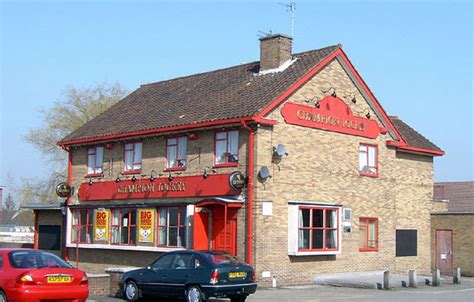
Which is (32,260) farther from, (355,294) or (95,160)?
(95,160)

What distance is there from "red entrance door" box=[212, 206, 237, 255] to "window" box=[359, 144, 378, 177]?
663 centimetres

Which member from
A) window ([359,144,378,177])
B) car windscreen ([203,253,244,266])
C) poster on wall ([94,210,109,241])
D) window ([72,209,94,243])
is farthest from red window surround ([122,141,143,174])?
car windscreen ([203,253,244,266])

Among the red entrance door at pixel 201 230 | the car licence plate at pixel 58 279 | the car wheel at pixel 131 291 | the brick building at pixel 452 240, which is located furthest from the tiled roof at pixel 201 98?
the car licence plate at pixel 58 279

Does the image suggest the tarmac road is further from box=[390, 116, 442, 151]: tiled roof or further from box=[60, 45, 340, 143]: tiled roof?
box=[390, 116, 442, 151]: tiled roof

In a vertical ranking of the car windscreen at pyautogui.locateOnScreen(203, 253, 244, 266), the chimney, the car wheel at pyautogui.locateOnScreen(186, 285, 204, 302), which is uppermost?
the chimney

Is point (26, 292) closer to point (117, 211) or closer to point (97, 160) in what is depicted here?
point (117, 211)

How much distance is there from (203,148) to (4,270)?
12148 millimetres

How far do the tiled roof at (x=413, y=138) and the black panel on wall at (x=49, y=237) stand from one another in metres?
16.8

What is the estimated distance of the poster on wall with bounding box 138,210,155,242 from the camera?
2856 cm

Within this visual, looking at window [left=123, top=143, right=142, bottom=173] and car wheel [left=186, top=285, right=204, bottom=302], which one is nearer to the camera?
car wheel [left=186, top=285, right=204, bottom=302]

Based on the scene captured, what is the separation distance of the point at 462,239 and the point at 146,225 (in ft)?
47.1

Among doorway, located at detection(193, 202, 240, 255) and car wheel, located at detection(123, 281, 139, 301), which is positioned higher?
doorway, located at detection(193, 202, 240, 255)

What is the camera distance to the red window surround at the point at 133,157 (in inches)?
1191

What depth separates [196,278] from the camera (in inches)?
755
